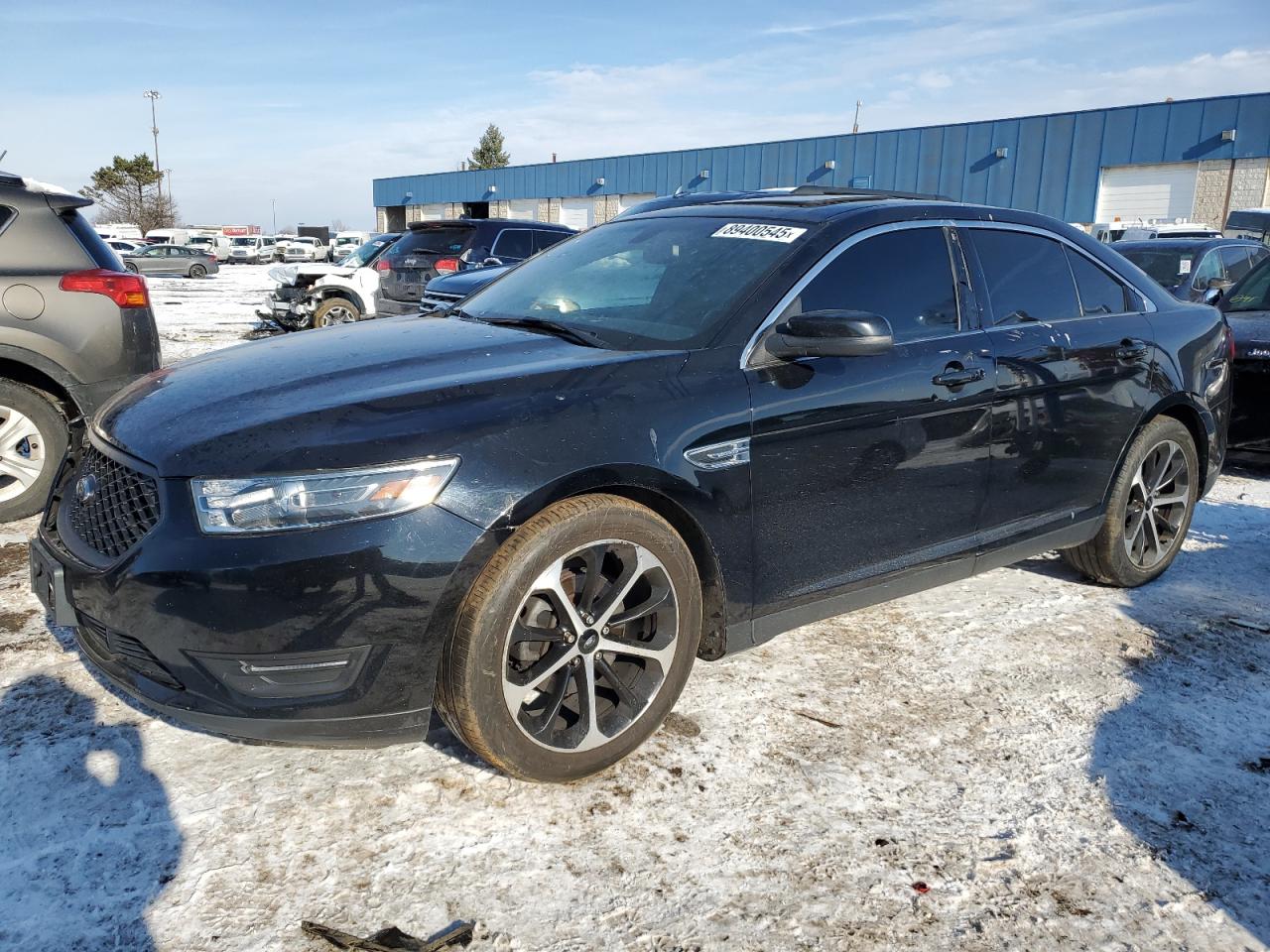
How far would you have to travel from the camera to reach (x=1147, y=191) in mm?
28656

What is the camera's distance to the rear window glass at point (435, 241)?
38.8ft

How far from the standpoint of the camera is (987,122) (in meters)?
31.1

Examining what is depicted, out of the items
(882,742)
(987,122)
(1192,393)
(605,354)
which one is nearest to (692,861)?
(882,742)

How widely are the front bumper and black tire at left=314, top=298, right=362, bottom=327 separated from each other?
428 inches

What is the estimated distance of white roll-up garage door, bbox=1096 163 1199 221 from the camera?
27969 mm

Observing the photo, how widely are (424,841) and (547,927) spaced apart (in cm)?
46

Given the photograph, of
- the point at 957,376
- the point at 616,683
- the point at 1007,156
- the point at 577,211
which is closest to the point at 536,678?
the point at 616,683

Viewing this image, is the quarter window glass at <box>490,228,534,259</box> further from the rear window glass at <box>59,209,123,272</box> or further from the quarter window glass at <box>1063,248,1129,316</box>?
the quarter window glass at <box>1063,248,1129,316</box>

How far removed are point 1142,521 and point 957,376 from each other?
63.4 inches

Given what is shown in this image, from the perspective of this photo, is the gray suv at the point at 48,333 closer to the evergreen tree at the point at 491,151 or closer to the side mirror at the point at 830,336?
the side mirror at the point at 830,336

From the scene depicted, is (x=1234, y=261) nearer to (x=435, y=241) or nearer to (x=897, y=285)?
(x=435, y=241)

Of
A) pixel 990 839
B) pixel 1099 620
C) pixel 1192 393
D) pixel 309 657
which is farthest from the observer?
pixel 1192 393

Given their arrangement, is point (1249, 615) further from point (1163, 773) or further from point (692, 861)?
point (692, 861)

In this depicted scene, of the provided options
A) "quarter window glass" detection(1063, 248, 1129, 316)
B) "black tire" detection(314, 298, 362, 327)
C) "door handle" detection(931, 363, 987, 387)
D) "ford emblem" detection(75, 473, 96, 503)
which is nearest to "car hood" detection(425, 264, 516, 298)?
"quarter window glass" detection(1063, 248, 1129, 316)
